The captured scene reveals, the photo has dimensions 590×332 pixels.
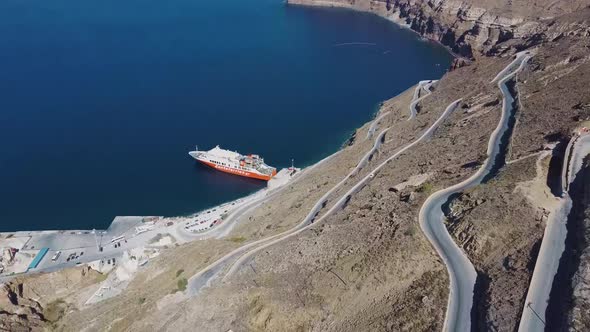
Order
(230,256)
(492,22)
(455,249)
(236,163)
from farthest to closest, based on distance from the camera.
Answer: (492,22), (236,163), (230,256), (455,249)

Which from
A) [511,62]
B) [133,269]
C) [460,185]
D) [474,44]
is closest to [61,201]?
[133,269]

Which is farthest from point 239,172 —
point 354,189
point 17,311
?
point 17,311

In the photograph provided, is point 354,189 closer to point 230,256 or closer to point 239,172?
point 230,256

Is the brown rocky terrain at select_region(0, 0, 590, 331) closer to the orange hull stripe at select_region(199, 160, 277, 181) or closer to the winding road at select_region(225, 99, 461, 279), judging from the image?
the winding road at select_region(225, 99, 461, 279)

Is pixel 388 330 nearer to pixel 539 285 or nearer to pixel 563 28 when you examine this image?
pixel 539 285

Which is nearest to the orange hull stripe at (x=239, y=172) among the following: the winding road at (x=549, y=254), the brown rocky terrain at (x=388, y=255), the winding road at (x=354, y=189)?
the brown rocky terrain at (x=388, y=255)

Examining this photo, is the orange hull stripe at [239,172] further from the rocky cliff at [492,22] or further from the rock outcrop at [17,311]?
the rocky cliff at [492,22]
